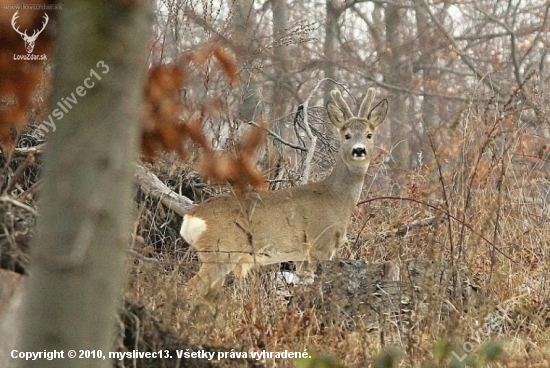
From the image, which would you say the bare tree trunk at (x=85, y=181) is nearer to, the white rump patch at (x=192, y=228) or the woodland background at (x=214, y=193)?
the woodland background at (x=214, y=193)

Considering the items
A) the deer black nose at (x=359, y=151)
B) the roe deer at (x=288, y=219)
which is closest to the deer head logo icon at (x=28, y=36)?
the roe deer at (x=288, y=219)

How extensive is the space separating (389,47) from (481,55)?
1.97m

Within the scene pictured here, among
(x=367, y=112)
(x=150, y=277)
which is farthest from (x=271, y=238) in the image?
(x=150, y=277)

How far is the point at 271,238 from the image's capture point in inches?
279

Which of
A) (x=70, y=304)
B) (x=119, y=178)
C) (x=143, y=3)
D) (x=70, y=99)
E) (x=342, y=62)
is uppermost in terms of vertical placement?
(x=342, y=62)

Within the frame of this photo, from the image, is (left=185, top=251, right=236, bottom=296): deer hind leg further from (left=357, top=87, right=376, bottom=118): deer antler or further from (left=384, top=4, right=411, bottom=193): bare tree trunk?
(left=384, top=4, right=411, bottom=193): bare tree trunk

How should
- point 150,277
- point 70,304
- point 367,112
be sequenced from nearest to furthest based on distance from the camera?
point 70,304 < point 150,277 < point 367,112

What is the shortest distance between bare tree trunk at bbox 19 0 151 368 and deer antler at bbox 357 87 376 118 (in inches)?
255

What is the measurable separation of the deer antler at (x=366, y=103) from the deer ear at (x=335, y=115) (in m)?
0.21

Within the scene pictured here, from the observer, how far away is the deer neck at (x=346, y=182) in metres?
7.97

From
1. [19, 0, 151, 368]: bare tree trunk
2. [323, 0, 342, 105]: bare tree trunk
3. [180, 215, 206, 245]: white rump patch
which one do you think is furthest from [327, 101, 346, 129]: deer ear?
[323, 0, 342, 105]: bare tree trunk

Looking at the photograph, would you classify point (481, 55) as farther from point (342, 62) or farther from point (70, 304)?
point (70, 304)

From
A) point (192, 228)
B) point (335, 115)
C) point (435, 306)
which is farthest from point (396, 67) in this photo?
point (435, 306)

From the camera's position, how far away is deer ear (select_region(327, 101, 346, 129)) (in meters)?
8.25
